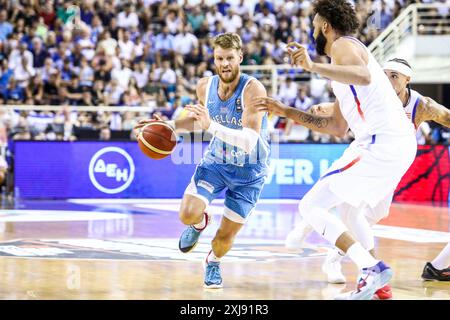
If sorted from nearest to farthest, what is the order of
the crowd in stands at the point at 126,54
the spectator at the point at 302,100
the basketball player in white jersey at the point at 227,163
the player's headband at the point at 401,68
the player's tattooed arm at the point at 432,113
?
the basketball player in white jersey at the point at 227,163 < the player's tattooed arm at the point at 432,113 < the player's headband at the point at 401,68 < the crowd in stands at the point at 126,54 < the spectator at the point at 302,100

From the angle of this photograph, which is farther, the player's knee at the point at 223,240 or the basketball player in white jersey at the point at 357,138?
the player's knee at the point at 223,240

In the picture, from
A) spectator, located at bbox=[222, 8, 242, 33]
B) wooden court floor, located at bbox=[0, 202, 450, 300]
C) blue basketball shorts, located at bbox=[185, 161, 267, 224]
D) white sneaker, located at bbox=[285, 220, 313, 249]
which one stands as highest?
spectator, located at bbox=[222, 8, 242, 33]

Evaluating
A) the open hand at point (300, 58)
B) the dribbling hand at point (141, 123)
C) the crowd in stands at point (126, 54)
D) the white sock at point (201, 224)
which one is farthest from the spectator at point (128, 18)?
the open hand at point (300, 58)

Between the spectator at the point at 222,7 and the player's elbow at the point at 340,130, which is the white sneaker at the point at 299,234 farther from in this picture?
the spectator at the point at 222,7

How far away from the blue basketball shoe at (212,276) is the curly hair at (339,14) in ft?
7.30

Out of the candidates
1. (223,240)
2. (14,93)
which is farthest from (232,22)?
(223,240)

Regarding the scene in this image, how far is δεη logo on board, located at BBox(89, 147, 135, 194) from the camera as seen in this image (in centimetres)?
1709

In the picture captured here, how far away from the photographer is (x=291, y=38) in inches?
912

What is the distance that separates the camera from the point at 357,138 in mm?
6832

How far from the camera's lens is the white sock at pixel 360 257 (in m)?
6.32

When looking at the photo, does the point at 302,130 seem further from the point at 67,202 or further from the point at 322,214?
the point at 322,214

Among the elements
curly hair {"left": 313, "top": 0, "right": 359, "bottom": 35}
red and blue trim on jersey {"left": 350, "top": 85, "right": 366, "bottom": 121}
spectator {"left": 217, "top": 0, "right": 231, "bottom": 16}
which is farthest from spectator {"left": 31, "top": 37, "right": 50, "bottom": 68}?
red and blue trim on jersey {"left": 350, "top": 85, "right": 366, "bottom": 121}

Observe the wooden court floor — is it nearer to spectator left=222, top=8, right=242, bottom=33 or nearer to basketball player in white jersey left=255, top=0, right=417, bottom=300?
basketball player in white jersey left=255, top=0, right=417, bottom=300

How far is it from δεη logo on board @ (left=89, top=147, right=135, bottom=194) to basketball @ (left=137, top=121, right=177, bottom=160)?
31.3ft
